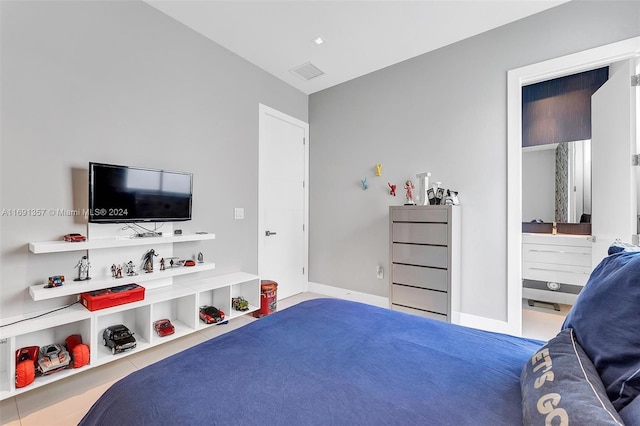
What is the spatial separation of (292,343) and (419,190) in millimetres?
2224

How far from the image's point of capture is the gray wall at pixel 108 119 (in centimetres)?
177

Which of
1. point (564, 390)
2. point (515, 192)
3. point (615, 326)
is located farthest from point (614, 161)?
point (564, 390)

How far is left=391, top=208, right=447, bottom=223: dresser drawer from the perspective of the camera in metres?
2.56

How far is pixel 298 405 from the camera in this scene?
80cm

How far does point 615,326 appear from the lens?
0.76 m

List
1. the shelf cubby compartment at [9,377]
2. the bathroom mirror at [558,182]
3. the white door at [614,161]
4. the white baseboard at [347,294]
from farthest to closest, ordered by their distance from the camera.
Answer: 1. the white baseboard at [347,294]
2. the bathroom mirror at [558,182]
3. the white door at [614,161]
4. the shelf cubby compartment at [9,377]

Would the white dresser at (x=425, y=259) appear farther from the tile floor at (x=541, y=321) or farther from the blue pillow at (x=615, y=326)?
the blue pillow at (x=615, y=326)

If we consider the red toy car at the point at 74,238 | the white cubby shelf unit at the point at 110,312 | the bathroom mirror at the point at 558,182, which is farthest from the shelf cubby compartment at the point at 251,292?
the bathroom mirror at the point at 558,182

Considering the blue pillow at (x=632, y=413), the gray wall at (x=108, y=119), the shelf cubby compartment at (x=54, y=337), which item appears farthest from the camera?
the gray wall at (x=108, y=119)

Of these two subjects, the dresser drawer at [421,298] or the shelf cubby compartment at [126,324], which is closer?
the shelf cubby compartment at [126,324]

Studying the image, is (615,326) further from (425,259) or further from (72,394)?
(72,394)

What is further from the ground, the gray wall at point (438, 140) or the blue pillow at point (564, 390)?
the gray wall at point (438, 140)

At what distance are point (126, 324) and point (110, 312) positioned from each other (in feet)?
1.51

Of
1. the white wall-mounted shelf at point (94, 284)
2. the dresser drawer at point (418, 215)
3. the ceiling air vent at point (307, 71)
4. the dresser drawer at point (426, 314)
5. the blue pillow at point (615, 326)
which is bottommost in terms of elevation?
the dresser drawer at point (426, 314)
